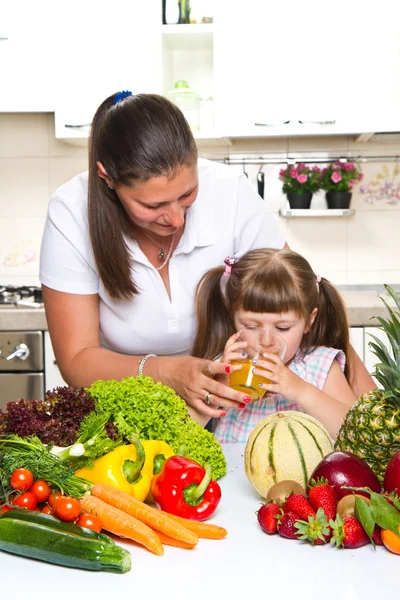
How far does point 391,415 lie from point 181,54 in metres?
2.78

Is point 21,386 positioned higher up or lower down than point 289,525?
lower down

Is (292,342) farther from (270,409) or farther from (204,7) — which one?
(204,7)

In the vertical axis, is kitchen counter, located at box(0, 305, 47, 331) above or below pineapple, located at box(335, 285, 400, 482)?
below

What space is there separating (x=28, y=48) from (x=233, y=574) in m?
2.84

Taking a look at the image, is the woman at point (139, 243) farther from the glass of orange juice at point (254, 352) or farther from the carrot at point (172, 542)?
the carrot at point (172, 542)

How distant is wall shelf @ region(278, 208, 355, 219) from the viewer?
11.7 ft

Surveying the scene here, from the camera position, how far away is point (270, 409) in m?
1.95

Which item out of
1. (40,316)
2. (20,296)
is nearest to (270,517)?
(40,316)

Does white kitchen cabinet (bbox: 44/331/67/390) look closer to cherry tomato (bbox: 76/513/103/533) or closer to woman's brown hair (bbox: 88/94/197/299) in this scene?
woman's brown hair (bbox: 88/94/197/299)

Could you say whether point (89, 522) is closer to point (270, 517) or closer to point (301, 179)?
point (270, 517)

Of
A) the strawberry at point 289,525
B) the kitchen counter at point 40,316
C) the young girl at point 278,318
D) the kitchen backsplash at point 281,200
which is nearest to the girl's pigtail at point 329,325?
the young girl at point 278,318

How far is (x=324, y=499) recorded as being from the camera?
1057 mm

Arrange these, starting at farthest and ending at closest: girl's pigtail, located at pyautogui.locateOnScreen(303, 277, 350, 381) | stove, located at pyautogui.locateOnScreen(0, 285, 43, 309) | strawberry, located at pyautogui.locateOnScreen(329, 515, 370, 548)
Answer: stove, located at pyautogui.locateOnScreen(0, 285, 43, 309)
girl's pigtail, located at pyautogui.locateOnScreen(303, 277, 350, 381)
strawberry, located at pyautogui.locateOnScreen(329, 515, 370, 548)

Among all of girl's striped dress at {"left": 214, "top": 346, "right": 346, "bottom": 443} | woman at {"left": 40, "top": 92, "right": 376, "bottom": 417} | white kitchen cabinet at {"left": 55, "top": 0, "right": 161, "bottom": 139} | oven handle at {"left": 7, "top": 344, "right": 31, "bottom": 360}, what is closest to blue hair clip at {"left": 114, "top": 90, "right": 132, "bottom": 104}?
woman at {"left": 40, "top": 92, "right": 376, "bottom": 417}
